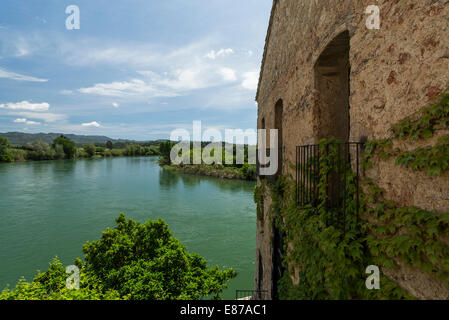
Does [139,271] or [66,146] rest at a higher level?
[66,146]

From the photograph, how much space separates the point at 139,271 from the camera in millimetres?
7586

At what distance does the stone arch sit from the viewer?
3090 millimetres

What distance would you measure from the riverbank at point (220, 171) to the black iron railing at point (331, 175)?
35.3 m

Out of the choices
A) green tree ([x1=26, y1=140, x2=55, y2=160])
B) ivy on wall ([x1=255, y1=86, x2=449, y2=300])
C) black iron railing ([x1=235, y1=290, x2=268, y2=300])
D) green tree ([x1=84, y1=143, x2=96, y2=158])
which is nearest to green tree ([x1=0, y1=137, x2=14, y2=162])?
green tree ([x1=26, y1=140, x2=55, y2=160])

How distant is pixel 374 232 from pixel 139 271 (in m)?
7.57

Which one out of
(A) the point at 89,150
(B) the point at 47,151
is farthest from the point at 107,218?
(A) the point at 89,150

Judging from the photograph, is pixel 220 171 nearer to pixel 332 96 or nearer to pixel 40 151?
pixel 332 96

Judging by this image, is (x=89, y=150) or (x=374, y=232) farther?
(x=89, y=150)

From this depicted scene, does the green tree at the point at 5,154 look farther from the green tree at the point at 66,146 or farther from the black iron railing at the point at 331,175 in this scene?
the black iron railing at the point at 331,175

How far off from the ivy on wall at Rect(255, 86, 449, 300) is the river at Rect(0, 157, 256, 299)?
969 centimetres

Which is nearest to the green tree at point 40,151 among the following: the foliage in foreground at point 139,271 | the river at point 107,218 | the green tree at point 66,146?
the green tree at point 66,146

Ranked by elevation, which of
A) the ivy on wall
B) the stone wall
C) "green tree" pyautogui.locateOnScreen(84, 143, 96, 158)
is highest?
"green tree" pyautogui.locateOnScreen(84, 143, 96, 158)

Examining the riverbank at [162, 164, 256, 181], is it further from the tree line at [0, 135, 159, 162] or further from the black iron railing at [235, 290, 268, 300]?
the tree line at [0, 135, 159, 162]
